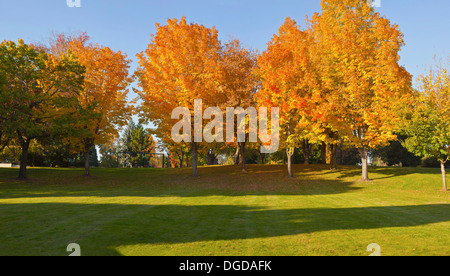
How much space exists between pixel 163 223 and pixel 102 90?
79.7 feet

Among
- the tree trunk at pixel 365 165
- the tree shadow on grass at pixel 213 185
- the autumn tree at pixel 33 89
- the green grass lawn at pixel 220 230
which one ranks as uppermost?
the autumn tree at pixel 33 89

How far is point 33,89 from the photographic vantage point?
27.1 m

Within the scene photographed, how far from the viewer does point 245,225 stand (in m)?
9.96

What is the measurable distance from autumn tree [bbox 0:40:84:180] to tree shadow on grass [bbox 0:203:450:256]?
1500 cm

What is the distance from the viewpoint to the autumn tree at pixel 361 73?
80.7 feet

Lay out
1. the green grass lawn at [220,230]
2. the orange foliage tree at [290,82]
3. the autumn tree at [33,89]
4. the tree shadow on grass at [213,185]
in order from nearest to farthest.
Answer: the green grass lawn at [220,230] < the tree shadow on grass at [213,185] < the autumn tree at [33,89] < the orange foliage tree at [290,82]

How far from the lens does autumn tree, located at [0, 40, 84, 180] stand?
2434 cm

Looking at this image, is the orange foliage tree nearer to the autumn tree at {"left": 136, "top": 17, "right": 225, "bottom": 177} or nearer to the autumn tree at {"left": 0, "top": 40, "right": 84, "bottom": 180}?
the autumn tree at {"left": 136, "top": 17, "right": 225, "bottom": 177}

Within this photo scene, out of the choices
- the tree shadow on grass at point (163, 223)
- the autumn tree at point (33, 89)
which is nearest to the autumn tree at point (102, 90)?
the autumn tree at point (33, 89)

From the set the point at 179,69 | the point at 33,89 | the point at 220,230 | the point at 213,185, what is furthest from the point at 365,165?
the point at 33,89

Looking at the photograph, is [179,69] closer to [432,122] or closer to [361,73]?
[361,73]

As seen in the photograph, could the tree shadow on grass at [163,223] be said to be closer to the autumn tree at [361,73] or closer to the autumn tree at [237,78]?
the autumn tree at [361,73]

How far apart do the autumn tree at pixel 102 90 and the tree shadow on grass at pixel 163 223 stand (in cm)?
1865
